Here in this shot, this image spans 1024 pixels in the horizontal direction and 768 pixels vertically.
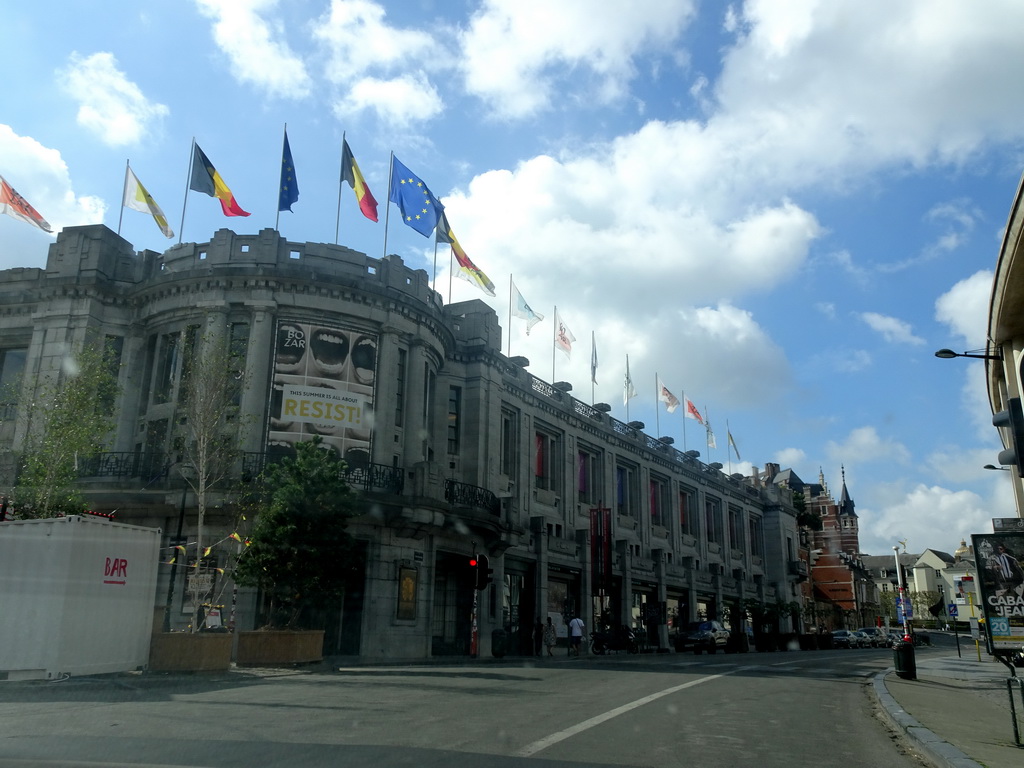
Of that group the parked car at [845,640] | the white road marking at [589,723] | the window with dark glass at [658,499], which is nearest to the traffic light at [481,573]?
the white road marking at [589,723]

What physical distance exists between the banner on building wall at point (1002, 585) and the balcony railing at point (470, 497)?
62.3 ft

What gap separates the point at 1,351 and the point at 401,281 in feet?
49.2

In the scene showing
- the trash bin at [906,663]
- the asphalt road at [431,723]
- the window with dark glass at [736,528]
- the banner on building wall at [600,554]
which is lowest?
the asphalt road at [431,723]

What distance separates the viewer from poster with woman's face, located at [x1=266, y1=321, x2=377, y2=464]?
27891mm

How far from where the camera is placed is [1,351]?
31.9m

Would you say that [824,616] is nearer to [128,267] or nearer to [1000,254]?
[128,267]

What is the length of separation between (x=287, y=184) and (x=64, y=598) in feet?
61.9

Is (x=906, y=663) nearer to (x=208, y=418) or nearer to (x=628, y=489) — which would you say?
(x=208, y=418)

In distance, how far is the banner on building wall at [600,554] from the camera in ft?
136

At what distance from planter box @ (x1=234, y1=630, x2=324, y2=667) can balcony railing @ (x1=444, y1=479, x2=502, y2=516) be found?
32.2 ft

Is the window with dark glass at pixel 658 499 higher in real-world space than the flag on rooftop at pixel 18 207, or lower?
lower

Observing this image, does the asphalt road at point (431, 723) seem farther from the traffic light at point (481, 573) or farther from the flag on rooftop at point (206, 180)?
the flag on rooftop at point (206, 180)

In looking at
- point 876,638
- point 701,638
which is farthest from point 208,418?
point 876,638

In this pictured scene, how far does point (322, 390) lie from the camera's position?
28.4m
